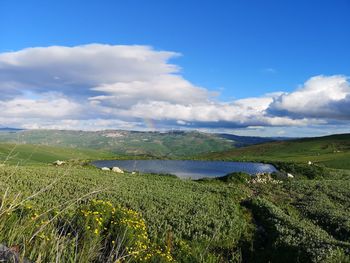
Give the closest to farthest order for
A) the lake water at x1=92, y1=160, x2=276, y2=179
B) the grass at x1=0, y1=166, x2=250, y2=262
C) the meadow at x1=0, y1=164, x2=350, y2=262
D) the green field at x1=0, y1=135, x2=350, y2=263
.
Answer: the green field at x1=0, y1=135, x2=350, y2=263 < the meadow at x1=0, y1=164, x2=350, y2=262 < the grass at x1=0, y1=166, x2=250, y2=262 < the lake water at x1=92, y1=160, x2=276, y2=179

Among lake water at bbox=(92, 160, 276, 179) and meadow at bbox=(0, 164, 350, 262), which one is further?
lake water at bbox=(92, 160, 276, 179)

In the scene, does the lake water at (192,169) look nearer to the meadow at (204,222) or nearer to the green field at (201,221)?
the green field at (201,221)

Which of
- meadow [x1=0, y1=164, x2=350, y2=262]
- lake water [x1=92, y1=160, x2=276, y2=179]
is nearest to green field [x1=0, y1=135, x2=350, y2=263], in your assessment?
meadow [x1=0, y1=164, x2=350, y2=262]

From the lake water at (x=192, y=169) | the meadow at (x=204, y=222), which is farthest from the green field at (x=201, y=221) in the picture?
the lake water at (x=192, y=169)

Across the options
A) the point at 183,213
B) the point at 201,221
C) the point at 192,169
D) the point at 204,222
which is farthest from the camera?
the point at 192,169

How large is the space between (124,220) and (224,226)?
9.33 meters

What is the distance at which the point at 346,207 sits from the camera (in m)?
27.8

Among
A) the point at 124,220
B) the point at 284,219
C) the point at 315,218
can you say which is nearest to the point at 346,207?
the point at 315,218

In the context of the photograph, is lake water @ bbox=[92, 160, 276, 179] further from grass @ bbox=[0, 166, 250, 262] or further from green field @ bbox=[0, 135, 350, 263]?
green field @ bbox=[0, 135, 350, 263]

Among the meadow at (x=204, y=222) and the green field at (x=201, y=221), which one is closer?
the green field at (x=201, y=221)

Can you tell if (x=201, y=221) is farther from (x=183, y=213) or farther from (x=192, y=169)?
(x=192, y=169)

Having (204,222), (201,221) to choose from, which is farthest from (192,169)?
(204,222)

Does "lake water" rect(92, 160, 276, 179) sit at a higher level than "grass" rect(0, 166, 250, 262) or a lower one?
lower

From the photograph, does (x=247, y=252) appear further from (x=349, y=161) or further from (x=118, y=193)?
(x=349, y=161)
